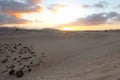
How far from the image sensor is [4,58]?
1833cm

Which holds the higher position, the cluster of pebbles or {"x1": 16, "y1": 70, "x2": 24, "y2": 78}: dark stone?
the cluster of pebbles

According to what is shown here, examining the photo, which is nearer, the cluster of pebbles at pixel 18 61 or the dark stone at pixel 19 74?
the dark stone at pixel 19 74

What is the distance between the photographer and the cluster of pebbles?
14.7 m

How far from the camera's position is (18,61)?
1705cm

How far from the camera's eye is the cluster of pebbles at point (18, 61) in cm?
1472

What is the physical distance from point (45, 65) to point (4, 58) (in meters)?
4.49

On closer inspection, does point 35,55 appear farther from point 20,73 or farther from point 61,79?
point 61,79

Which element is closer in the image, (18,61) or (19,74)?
(19,74)

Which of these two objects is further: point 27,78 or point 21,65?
point 21,65

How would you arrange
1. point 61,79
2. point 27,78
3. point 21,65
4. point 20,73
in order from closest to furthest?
point 61,79
point 27,78
point 20,73
point 21,65

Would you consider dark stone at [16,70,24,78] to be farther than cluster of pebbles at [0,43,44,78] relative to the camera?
No

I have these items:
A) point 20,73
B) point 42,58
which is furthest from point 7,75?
Result: point 42,58

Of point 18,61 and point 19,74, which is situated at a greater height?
point 18,61

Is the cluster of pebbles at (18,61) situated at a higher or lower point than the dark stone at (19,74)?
higher
